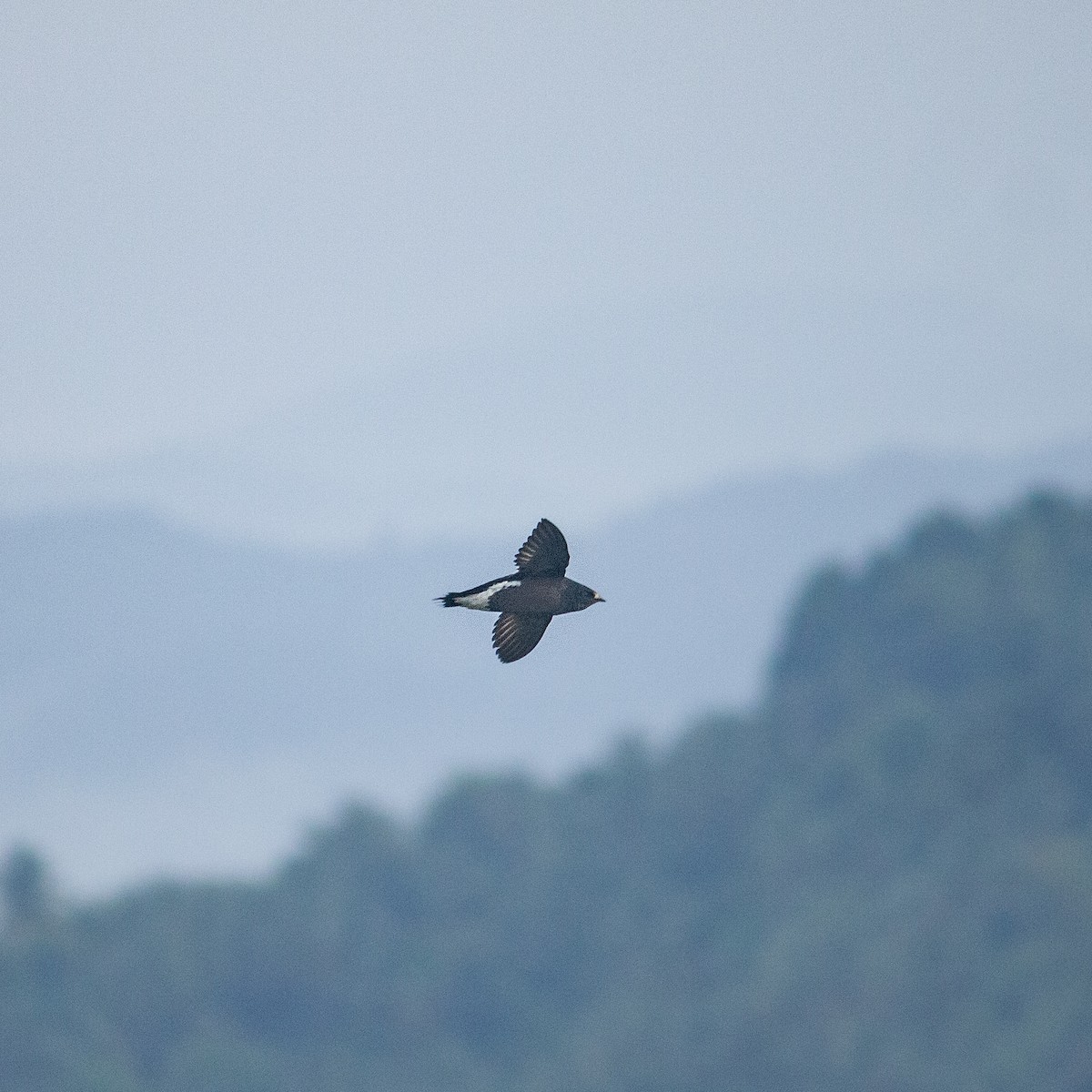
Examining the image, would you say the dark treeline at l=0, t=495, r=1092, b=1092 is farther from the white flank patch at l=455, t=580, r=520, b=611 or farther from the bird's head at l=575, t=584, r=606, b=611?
the white flank patch at l=455, t=580, r=520, b=611

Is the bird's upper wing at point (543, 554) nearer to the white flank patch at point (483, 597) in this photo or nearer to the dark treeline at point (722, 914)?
the white flank patch at point (483, 597)

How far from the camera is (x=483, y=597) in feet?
49.3

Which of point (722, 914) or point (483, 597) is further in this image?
point (722, 914)

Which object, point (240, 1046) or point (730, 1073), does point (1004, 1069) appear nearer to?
point (730, 1073)

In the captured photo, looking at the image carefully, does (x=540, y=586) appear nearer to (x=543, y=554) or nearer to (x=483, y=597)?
(x=543, y=554)

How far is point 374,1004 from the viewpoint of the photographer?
389 feet

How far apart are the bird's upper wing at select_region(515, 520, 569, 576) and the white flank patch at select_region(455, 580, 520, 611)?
14 cm

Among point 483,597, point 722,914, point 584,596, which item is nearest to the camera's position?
point 483,597

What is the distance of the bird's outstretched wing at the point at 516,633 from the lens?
51.3 ft

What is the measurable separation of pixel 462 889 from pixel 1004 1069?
41468 millimetres

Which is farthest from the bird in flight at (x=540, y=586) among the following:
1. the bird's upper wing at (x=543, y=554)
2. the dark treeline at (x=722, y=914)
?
the dark treeline at (x=722, y=914)

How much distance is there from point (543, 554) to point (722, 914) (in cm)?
11585

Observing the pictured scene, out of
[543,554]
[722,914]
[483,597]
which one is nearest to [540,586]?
[543,554]

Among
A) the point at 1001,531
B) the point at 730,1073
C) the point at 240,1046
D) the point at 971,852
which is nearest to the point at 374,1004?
the point at 240,1046
